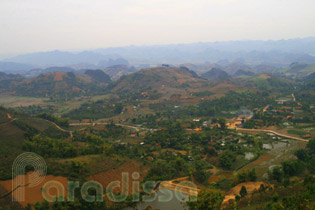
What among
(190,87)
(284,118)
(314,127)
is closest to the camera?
(314,127)

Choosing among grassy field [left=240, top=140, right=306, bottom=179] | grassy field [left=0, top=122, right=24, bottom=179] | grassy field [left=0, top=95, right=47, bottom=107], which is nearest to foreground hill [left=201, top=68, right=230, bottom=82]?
grassy field [left=0, top=95, right=47, bottom=107]

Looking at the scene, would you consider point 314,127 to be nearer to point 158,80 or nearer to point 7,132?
point 7,132

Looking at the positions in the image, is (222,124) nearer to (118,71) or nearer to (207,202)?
(207,202)

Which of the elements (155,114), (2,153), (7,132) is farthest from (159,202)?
(155,114)

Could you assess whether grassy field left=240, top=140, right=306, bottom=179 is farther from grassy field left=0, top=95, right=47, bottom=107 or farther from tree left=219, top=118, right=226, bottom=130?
grassy field left=0, top=95, right=47, bottom=107

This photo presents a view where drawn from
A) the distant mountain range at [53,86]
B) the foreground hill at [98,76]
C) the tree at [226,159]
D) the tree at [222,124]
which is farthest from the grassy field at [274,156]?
the foreground hill at [98,76]

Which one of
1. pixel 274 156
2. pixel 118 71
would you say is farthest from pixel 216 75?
pixel 274 156
